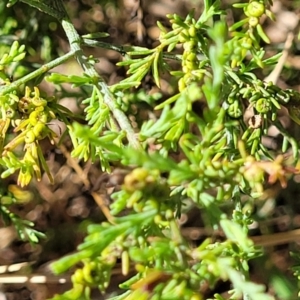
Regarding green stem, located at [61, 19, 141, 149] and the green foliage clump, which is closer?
the green foliage clump

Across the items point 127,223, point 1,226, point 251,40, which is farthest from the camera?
point 1,226

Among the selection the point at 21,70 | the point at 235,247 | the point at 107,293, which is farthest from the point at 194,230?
→ the point at 235,247

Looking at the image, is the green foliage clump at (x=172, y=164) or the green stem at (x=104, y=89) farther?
the green stem at (x=104, y=89)

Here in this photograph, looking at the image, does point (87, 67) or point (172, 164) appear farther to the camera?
point (87, 67)

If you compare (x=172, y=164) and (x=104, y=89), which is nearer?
(x=172, y=164)

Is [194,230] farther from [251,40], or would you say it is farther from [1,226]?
[251,40]

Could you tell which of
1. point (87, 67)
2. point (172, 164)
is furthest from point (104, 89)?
point (172, 164)

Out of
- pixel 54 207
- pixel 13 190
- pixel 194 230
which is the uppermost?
pixel 13 190

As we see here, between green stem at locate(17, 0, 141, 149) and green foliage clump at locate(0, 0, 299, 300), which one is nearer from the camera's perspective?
green foliage clump at locate(0, 0, 299, 300)

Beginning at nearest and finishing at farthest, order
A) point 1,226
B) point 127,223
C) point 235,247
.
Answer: point 127,223 < point 235,247 < point 1,226

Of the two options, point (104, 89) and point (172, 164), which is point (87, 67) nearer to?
point (104, 89)

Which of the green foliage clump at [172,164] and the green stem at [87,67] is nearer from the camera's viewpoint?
the green foliage clump at [172,164]
